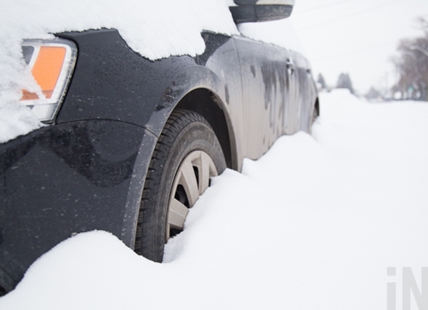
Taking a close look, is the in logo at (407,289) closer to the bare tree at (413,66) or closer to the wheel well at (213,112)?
the wheel well at (213,112)

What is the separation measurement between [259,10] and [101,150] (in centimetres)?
151

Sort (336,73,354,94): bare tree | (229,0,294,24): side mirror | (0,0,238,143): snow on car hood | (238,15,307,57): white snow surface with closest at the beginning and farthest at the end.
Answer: (0,0,238,143): snow on car hood
(229,0,294,24): side mirror
(238,15,307,57): white snow surface
(336,73,354,94): bare tree

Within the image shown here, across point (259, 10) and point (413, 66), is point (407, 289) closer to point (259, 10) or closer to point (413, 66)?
point (259, 10)

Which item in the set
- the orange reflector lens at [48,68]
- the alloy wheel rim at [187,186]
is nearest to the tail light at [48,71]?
the orange reflector lens at [48,68]

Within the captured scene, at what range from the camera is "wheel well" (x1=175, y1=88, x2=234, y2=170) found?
5.60ft

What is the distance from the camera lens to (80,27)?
1.03 meters

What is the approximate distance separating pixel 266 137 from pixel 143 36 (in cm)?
164

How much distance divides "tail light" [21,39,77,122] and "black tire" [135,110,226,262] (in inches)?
16.3

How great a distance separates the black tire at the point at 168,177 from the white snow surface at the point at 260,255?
0.28 feet

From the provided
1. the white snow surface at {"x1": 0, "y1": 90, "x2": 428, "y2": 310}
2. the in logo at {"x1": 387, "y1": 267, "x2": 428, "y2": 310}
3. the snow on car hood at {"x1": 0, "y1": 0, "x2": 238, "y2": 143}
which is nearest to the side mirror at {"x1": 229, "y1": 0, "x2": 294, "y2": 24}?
the snow on car hood at {"x1": 0, "y1": 0, "x2": 238, "y2": 143}

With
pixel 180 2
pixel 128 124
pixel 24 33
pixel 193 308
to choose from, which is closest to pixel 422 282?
pixel 193 308

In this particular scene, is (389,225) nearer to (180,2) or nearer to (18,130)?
(180,2)

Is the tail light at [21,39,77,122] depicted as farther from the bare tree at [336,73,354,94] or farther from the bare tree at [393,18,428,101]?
the bare tree at [336,73,354,94]

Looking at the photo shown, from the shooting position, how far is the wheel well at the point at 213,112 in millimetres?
1706
